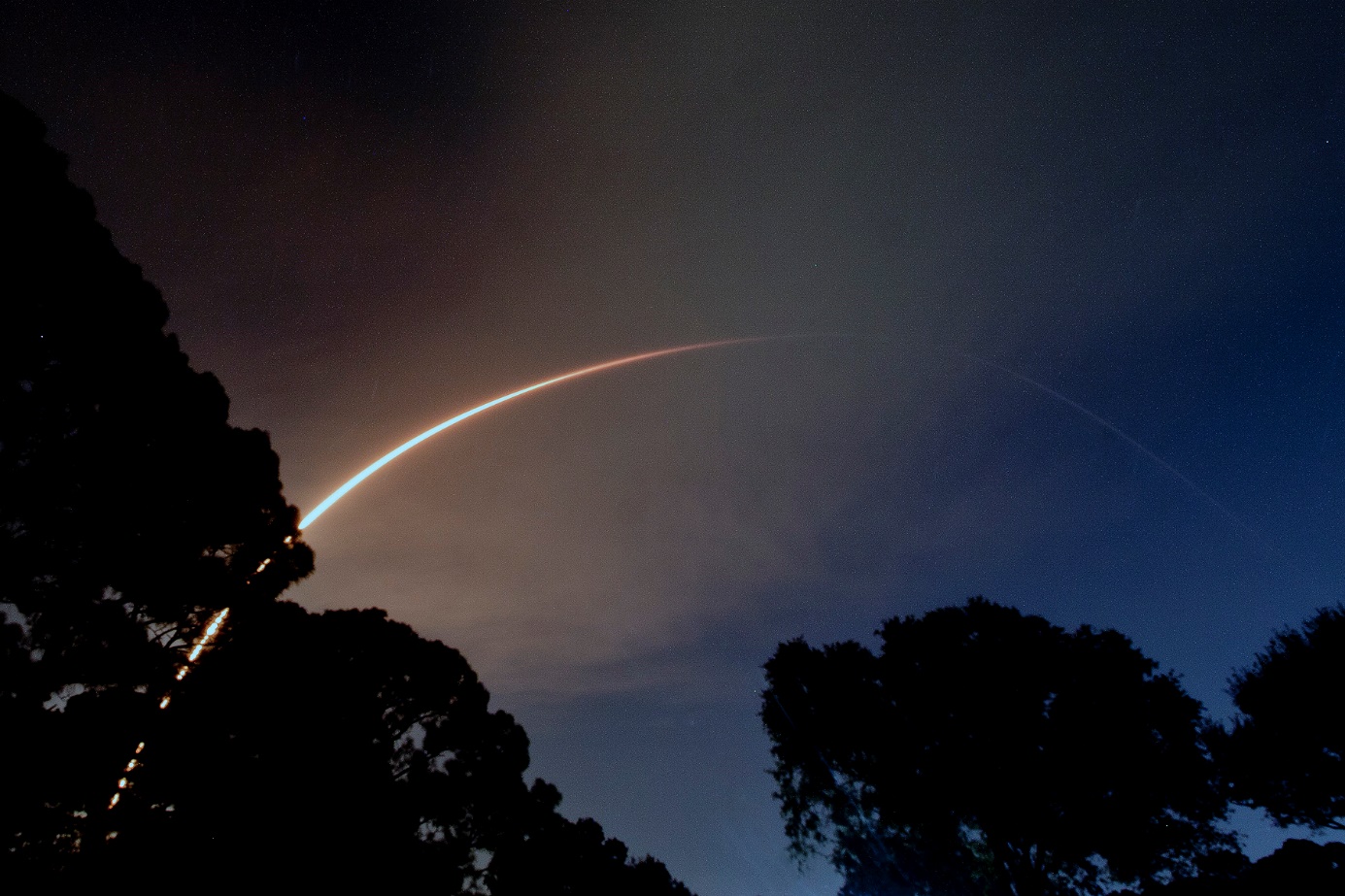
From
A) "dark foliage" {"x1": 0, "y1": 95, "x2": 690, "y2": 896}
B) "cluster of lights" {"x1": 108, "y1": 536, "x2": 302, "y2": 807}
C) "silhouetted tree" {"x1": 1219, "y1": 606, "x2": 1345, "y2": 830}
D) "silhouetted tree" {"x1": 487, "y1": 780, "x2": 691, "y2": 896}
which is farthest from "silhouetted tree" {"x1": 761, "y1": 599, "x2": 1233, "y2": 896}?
"cluster of lights" {"x1": 108, "y1": 536, "x2": 302, "y2": 807}

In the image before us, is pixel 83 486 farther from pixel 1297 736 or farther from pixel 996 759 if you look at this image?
pixel 1297 736

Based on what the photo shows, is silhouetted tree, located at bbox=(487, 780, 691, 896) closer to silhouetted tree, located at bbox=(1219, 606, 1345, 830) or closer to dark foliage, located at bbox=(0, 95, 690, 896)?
dark foliage, located at bbox=(0, 95, 690, 896)

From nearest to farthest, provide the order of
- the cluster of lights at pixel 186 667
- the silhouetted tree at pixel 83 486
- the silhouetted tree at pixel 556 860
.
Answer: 1. the silhouetted tree at pixel 83 486
2. the cluster of lights at pixel 186 667
3. the silhouetted tree at pixel 556 860

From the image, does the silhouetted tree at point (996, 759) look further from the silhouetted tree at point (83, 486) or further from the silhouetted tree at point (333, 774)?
the silhouetted tree at point (83, 486)

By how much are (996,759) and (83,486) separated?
3151 cm

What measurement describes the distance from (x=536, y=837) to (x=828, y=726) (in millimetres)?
15270

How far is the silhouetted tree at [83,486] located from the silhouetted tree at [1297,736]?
127ft

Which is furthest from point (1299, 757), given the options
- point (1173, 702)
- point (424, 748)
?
point (424, 748)

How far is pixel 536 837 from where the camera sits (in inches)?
899

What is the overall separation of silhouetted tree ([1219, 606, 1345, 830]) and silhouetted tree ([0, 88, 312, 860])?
127 feet

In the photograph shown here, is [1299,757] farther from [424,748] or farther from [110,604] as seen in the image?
[110,604]

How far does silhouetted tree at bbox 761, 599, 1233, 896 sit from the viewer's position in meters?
21.5

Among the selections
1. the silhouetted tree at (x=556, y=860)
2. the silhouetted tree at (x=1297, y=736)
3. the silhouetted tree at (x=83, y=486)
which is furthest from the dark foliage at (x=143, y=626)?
the silhouetted tree at (x=1297, y=736)

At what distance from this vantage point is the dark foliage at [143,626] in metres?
9.59
